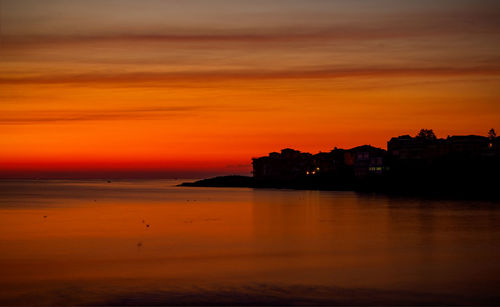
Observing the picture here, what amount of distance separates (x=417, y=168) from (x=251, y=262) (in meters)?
109

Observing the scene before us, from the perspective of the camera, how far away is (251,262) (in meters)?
27.1

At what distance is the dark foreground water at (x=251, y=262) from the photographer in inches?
776

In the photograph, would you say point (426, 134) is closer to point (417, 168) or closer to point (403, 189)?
point (417, 168)

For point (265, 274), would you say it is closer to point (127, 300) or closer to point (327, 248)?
point (127, 300)

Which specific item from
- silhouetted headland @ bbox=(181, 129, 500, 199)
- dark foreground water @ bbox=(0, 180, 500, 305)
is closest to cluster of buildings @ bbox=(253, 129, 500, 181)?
silhouetted headland @ bbox=(181, 129, 500, 199)

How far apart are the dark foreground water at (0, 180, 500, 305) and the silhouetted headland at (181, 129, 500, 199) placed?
217ft

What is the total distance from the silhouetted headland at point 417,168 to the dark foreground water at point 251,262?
66285 mm

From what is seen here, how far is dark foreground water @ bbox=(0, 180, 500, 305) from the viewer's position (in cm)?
1970

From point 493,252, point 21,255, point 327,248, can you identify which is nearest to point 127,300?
point 21,255

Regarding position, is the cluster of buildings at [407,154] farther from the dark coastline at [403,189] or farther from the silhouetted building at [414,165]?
the dark coastline at [403,189]

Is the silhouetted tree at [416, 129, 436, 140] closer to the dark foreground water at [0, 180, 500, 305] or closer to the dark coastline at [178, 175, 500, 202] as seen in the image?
the dark coastline at [178, 175, 500, 202]

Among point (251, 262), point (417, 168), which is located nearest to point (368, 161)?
point (417, 168)

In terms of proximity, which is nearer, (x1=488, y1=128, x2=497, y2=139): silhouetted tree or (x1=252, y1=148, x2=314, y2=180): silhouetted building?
(x1=488, y1=128, x2=497, y2=139): silhouetted tree

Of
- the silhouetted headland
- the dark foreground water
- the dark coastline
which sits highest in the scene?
the silhouetted headland
